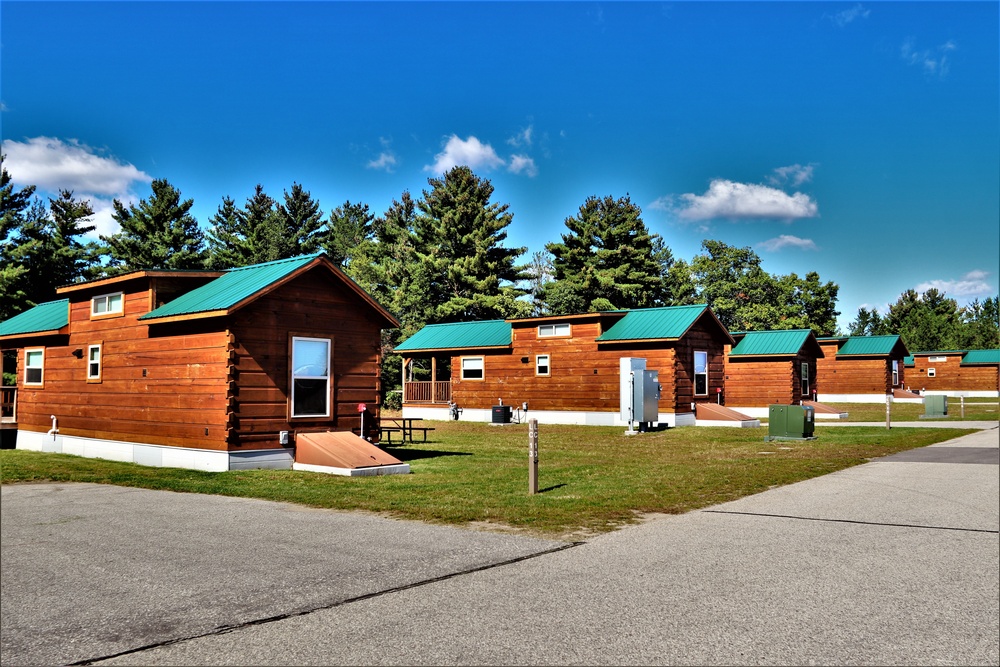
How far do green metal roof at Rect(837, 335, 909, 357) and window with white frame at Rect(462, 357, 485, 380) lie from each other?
31.8 m

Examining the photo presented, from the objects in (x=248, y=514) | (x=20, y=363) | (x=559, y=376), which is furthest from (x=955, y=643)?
(x=559, y=376)

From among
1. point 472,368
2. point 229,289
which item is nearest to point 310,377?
point 229,289

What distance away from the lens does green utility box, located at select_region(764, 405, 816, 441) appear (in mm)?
23844

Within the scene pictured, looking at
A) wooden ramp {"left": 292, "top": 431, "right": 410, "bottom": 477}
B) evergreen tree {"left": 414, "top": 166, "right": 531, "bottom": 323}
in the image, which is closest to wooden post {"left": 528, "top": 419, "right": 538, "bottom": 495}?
wooden ramp {"left": 292, "top": 431, "right": 410, "bottom": 477}

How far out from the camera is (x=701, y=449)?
21734mm

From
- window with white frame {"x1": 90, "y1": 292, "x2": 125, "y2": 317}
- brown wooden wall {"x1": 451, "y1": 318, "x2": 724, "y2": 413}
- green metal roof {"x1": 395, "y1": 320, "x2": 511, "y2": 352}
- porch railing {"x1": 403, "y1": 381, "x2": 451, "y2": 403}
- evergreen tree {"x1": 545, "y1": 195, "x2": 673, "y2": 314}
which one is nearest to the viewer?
window with white frame {"x1": 90, "y1": 292, "x2": 125, "y2": 317}

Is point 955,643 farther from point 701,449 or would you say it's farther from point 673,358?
point 673,358

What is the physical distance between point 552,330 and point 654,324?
463cm

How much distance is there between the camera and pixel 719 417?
3259 cm

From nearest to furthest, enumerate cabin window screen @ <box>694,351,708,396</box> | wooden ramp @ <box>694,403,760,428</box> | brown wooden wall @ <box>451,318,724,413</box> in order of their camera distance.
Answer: wooden ramp @ <box>694,403,760,428</box>, brown wooden wall @ <box>451,318,724,413</box>, cabin window screen @ <box>694,351,708,396</box>

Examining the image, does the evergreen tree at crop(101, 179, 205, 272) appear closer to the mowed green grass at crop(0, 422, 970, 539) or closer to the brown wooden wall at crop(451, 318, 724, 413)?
the brown wooden wall at crop(451, 318, 724, 413)

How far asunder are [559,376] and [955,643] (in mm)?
29514

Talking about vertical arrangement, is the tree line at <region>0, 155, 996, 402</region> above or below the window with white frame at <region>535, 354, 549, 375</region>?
above

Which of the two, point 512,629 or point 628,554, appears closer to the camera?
point 512,629
